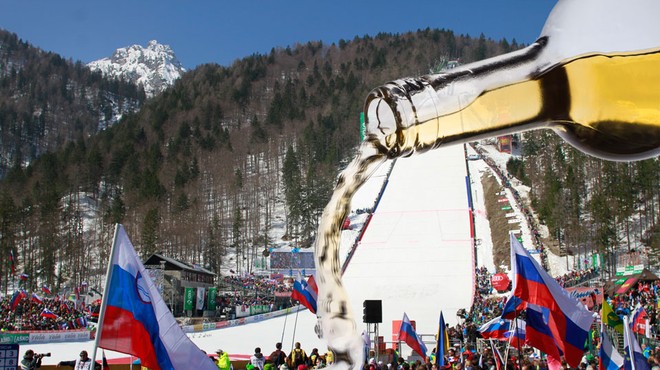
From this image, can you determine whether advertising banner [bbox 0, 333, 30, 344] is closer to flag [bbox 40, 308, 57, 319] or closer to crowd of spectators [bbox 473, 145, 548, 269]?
flag [bbox 40, 308, 57, 319]

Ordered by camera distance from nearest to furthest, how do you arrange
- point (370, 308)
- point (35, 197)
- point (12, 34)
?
point (370, 308), point (35, 197), point (12, 34)

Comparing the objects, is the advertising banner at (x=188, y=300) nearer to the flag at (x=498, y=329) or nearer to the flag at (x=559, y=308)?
the flag at (x=498, y=329)

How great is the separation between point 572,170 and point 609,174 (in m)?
6.13

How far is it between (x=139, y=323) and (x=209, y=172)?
76.5 meters

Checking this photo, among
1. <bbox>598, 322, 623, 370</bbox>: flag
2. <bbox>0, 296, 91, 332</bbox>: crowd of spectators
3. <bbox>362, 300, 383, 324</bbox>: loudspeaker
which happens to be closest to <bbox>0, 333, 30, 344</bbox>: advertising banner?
<bbox>0, 296, 91, 332</bbox>: crowd of spectators

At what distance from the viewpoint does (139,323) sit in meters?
5.18

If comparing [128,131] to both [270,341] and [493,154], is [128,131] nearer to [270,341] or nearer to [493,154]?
[493,154]

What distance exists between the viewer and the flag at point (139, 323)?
498 cm

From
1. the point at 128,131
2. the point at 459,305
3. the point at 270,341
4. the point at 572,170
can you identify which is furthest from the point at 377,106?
the point at 128,131

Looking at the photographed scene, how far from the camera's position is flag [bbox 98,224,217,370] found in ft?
16.3

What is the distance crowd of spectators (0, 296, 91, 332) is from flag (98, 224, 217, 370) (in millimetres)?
19918

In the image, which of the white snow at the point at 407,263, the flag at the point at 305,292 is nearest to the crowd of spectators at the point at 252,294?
the white snow at the point at 407,263

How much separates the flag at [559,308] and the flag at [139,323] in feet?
10.3

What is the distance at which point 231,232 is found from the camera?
233 feet
